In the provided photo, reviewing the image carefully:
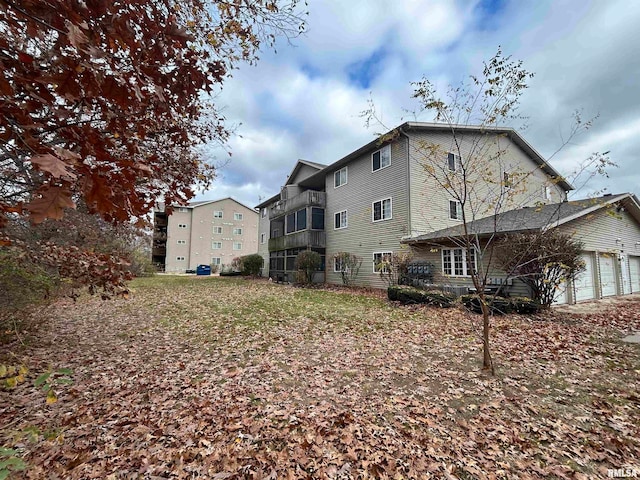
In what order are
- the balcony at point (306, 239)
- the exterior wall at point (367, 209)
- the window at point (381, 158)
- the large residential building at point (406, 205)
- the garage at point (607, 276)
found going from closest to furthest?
the garage at point (607, 276), the large residential building at point (406, 205), the exterior wall at point (367, 209), the window at point (381, 158), the balcony at point (306, 239)

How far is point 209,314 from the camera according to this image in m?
10.0

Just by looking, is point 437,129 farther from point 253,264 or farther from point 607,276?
point 253,264

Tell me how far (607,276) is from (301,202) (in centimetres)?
1825

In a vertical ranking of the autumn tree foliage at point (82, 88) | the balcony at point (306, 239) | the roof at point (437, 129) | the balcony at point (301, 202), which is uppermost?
the roof at point (437, 129)

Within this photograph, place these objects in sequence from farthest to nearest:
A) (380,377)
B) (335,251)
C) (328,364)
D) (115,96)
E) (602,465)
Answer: (335,251), (328,364), (380,377), (602,465), (115,96)

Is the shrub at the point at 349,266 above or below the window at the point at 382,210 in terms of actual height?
below

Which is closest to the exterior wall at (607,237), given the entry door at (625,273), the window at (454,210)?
the entry door at (625,273)

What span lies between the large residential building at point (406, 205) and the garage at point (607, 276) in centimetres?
36

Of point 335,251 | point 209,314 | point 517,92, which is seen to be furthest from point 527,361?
point 335,251

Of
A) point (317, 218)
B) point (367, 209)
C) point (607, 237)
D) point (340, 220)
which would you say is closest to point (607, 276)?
point (607, 237)

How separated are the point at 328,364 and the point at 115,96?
5.10m

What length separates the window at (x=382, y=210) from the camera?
53.3 ft

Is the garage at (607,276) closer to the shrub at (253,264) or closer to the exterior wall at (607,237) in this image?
the exterior wall at (607,237)

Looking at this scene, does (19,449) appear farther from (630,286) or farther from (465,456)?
(630,286)
